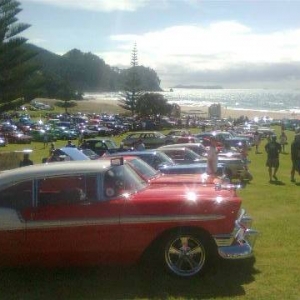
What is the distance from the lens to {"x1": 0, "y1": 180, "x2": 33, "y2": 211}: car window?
6586 millimetres

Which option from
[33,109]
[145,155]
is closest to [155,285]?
[145,155]

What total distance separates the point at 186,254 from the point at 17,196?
2.00 m

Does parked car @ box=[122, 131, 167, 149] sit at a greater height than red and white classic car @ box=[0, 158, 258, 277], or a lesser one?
lesser

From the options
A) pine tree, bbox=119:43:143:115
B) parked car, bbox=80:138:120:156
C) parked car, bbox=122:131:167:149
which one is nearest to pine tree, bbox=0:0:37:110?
parked car, bbox=80:138:120:156

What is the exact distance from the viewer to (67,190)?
21.9 ft

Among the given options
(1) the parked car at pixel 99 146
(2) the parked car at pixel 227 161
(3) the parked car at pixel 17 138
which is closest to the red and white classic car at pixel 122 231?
(2) the parked car at pixel 227 161

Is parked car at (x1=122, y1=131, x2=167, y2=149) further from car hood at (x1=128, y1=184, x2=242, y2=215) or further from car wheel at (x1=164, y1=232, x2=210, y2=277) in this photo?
car wheel at (x1=164, y1=232, x2=210, y2=277)

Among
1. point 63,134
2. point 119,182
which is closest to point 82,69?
point 63,134

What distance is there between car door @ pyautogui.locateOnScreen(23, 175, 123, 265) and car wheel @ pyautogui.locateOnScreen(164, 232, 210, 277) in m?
0.59

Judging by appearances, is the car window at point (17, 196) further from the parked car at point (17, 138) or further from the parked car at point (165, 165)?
the parked car at point (17, 138)

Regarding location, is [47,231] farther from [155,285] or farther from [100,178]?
[155,285]

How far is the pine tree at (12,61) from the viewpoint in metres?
29.0

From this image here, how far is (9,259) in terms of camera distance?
6465 millimetres

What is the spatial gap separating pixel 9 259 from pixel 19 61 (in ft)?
83.6
